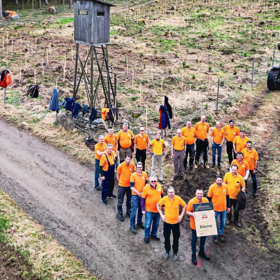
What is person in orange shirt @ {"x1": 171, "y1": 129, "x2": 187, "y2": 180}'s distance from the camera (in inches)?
467

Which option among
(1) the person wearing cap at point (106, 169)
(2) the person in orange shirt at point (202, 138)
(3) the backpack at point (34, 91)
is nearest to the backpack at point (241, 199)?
(2) the person in orange shirt at point (202, 138)

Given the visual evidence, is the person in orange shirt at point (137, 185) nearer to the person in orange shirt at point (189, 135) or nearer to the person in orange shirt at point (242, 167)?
the person in orange shirt at point (242, 167)

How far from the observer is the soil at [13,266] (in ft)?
26.6

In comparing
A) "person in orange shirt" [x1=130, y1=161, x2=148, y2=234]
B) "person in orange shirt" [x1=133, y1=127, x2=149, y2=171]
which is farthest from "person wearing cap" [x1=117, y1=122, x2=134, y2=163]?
"person in orange shirt" [x1=130, y1=161, x2=148, y2=234]

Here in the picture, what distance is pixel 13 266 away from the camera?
8.39m

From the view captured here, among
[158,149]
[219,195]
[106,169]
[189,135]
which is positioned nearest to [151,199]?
[219,195]

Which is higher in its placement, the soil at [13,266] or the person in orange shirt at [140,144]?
the person in orange shirt at [140,144]

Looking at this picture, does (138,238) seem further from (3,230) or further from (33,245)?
(3,230)

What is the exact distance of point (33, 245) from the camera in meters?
8.89

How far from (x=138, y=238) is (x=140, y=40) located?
2603 centimetres

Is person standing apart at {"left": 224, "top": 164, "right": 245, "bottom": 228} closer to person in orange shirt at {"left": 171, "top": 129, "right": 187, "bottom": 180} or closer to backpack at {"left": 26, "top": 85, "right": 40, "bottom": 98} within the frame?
person in orange shirt at {"left": 171, "top": 129, "right": 187, "bottom": 180}

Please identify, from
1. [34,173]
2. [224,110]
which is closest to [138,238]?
[34,173]

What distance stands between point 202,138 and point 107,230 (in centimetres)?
517

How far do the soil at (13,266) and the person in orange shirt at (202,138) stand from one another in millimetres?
7098
